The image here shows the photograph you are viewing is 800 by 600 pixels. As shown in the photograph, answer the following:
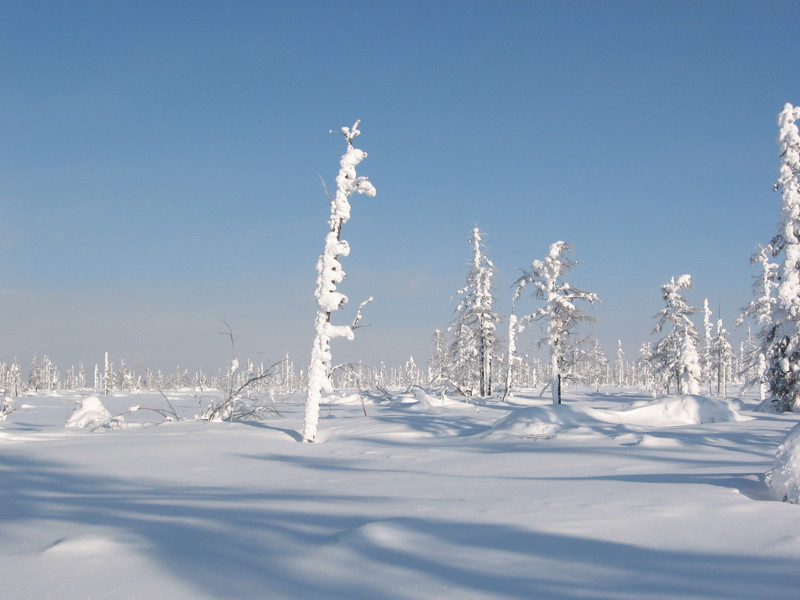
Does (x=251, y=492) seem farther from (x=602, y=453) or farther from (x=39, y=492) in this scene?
(x=602, y=453)

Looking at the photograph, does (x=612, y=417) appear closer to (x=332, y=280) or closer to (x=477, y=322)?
(x=332, y=280)

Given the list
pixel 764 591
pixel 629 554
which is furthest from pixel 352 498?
pixel 764 591

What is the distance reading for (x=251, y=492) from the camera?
7.38 meters

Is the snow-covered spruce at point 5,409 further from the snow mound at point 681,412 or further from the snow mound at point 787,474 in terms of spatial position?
the snow mound at point 787,474

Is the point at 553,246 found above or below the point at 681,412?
above

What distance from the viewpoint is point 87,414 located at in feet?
68.2

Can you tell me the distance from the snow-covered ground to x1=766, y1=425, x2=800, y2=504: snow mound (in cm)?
13

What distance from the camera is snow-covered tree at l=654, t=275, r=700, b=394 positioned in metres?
40.6

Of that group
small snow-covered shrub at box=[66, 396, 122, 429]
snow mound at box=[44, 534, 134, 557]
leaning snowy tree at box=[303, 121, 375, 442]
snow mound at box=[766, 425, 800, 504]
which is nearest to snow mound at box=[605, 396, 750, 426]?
leaning snowy tree at box=[303, 121, 375, 442]

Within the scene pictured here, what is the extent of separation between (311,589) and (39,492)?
19.9 feet

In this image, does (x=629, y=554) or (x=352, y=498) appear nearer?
(x=629, y=554)

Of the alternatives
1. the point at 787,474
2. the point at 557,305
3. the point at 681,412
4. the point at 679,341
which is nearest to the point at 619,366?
the point at 679,341

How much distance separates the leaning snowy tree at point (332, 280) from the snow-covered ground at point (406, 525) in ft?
13.7

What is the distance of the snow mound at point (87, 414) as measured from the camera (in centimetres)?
2039
